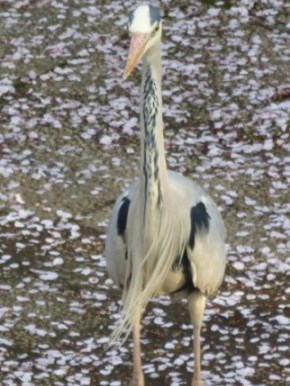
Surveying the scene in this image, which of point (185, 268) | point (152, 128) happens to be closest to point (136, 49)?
point (152, 128)

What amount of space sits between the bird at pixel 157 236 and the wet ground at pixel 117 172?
0.77 metres

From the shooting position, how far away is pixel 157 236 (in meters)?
6.51

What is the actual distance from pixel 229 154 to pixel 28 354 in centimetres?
314

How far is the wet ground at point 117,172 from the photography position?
25.7 ft

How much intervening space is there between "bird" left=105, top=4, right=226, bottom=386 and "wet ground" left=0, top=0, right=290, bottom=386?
77 centimetres

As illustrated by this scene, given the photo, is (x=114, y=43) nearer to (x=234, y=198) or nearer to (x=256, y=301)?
(x=234, y=198)

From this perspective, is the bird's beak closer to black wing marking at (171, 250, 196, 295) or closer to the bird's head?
the bird's head

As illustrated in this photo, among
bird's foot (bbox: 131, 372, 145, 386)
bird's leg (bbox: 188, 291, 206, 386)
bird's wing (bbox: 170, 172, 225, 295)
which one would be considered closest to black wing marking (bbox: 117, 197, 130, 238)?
bird's wing (bbox: 170, 172, 225, 295)

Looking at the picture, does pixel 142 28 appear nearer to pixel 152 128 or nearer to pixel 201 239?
pixel 152 128

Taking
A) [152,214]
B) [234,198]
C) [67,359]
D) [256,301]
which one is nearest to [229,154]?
[234,198]

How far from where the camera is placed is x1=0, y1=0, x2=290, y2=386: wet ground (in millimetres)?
7840

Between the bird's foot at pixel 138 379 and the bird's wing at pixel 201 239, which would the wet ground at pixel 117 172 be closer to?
the bird's foot at pixel 138 379

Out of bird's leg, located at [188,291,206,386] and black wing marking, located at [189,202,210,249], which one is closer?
black wing marking, located at [189,202,210,249]

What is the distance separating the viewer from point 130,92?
11.1 metres
